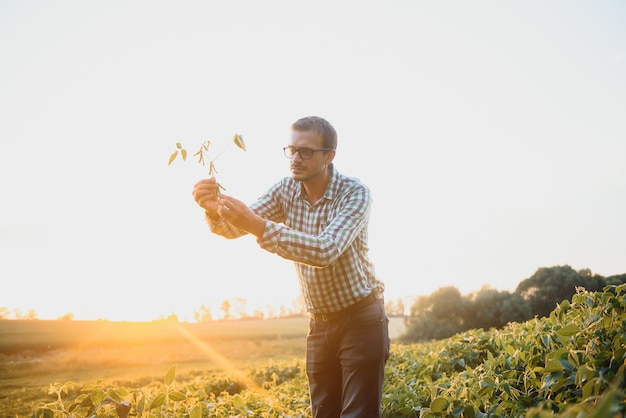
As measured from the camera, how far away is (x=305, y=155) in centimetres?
333

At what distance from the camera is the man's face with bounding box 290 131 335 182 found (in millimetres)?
3312

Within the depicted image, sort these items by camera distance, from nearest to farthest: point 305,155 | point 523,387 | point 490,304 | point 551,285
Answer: point 523,387 < point 305,155 < point 551,285 < point 490,304

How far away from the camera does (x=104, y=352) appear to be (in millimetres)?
17312

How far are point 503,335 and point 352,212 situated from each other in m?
2.90

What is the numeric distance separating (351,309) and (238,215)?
4.22ft

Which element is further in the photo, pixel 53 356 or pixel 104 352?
pixel 104 352

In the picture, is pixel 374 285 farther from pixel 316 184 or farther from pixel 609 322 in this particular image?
pixel 609 322

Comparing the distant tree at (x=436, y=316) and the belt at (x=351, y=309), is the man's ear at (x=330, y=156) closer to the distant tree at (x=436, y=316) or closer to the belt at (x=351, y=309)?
the belt at (x=351, y=309)

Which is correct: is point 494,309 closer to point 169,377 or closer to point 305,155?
point 305,155

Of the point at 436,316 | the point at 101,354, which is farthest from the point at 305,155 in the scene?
the point at 436,316

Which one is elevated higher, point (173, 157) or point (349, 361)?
point (173, 157)

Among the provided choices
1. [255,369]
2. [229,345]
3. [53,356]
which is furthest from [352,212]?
[229,345]

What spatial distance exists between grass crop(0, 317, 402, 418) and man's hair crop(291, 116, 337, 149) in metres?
2.65

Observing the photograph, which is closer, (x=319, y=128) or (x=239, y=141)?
(x=239, y=141)
